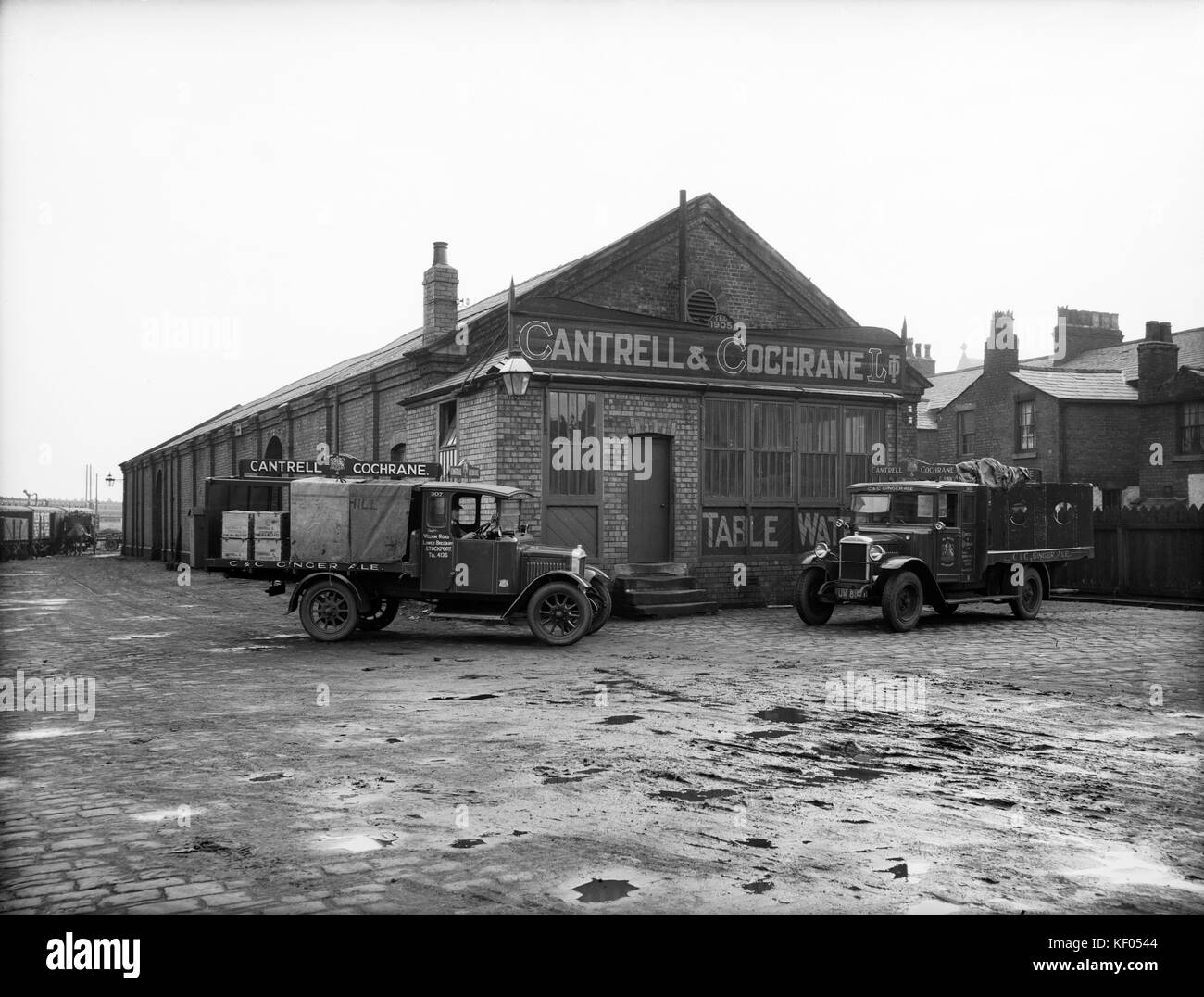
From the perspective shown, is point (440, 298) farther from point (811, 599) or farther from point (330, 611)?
point (811, 599)

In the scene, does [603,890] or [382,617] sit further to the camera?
[382,617]

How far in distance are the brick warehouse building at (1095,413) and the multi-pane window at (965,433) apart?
0.04 meters

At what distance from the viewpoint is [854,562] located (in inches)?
545

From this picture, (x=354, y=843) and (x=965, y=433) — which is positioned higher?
(x=965, y=433)

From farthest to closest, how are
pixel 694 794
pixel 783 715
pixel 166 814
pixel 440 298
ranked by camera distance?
pixel 440 298
pixel 783 715
pixel 694 794
pixel 166 814

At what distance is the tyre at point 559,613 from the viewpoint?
40.5 feet

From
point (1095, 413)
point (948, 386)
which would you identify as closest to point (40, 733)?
point (1095, 413)

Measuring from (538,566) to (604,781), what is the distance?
693 cm

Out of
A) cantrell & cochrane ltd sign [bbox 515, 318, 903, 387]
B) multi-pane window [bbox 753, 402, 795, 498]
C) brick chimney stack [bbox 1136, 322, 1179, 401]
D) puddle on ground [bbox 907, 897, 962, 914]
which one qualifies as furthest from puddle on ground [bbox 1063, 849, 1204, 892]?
brick chimney stack [bbox 1136, 322, 1179, 401]

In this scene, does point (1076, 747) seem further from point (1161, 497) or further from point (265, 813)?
point (1161, 497)

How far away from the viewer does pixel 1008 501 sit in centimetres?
1509

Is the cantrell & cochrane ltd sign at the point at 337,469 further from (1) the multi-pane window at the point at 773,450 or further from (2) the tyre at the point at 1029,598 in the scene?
(2) the tyre at the point at 1029,598
